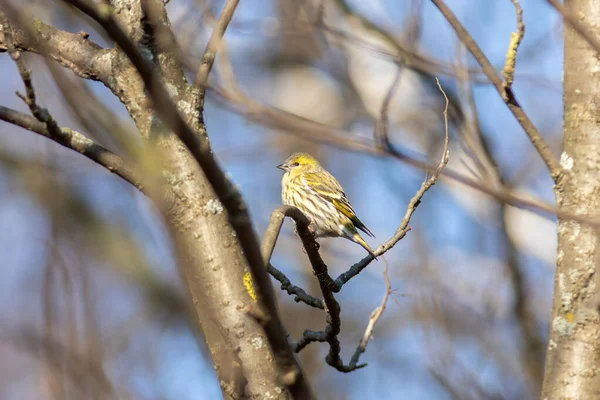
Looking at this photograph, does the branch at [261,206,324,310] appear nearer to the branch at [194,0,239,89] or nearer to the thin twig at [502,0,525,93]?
the branch at [194,0,239,89]

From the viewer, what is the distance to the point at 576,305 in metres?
2.85

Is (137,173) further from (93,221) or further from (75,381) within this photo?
(93,221)

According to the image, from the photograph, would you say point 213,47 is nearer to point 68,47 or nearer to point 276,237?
point 68,47

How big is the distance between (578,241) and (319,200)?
329 centimetres

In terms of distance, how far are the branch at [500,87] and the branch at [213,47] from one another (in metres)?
0.82

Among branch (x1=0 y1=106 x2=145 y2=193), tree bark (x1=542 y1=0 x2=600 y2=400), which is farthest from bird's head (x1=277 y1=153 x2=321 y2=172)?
branch (x1=0 y1=106 x2=145 y2=193)

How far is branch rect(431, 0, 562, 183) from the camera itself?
288 cm

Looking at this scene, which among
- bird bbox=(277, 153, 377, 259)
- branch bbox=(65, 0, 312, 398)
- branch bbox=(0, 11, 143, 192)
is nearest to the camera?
branch bbox=(65, 0, 312, 398)

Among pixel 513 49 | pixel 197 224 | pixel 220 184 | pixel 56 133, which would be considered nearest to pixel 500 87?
pixel 513 49

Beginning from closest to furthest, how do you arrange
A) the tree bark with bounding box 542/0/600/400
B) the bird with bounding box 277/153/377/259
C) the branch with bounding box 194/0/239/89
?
1. the branch with bounding box 194/0/239/89
2. the tree bark with bounding box 542/0/600/400
3. the bird with bounding box 277/153/377/259

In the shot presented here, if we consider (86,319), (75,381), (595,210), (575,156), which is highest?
(575,156)

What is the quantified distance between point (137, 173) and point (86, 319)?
2.27 ft

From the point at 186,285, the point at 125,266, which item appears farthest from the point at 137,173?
the point at 125,266

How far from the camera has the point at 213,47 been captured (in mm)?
2598
